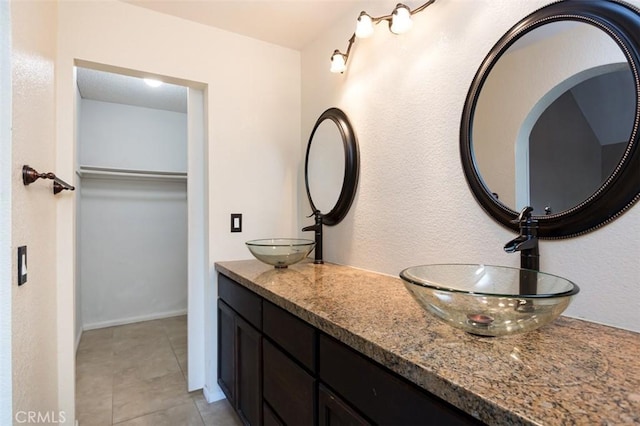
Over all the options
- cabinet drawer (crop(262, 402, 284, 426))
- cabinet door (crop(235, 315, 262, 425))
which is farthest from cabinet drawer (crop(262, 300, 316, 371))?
cabinet drawer (crop(262, 402, 284, 426))

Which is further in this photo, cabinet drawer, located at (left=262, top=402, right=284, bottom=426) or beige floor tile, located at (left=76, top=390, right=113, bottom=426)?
beige floor tile, located at (left=76, top=390, right=113, bottom=426)

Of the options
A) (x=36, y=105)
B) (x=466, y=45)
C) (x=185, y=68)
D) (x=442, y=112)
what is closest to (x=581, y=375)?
(x=442, y=112)

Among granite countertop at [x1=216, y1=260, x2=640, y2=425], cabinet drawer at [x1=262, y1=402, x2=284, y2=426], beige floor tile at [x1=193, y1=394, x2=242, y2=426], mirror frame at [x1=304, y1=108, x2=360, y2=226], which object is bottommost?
beige floor tile at [x1=193, y1=394, x2=242, y2=426]

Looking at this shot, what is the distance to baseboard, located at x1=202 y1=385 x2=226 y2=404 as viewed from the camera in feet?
7.02

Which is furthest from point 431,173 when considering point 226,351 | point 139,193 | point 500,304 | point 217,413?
point 139,193

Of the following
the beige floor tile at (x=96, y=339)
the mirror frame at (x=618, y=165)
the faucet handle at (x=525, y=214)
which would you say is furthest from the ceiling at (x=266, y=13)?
the beige floor tile at (x=96, y=339)

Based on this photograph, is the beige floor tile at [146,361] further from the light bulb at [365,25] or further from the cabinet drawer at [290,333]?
the light bulb at [365,25]

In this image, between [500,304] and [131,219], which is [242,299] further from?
[131,219]

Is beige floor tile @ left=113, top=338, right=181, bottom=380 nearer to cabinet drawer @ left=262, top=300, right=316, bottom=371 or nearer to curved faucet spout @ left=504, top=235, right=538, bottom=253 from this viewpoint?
cabinet drawer @ left=262, top=300, right=316, bottom=371

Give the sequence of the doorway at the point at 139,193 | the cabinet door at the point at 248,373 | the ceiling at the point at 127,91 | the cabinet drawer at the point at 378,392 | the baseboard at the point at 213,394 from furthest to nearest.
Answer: the doorway at the point at 139,193
the ceiling at the point at 127,91
the baseboard at the point at 213,394
the cabinet door at the point at 248,373
the cabinet drawer at the point at 378,392

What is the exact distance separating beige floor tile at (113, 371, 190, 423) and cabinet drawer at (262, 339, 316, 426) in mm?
1107

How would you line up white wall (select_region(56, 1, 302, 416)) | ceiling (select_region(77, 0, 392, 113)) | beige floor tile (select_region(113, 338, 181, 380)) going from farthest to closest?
beige floor tile (select_region(113, 338, 181, 380)), ceiling (select_region(77, 0, 392, 113)), white wall (select_region(56, 1, 302, 416))

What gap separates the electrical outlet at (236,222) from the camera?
7.22ft

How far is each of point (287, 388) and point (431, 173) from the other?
1.04m
